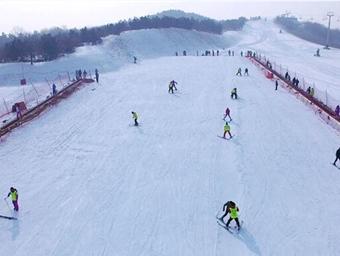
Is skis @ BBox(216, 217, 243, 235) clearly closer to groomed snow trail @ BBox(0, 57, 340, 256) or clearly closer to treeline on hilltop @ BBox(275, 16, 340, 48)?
groomed snow trail @ BBox(0, 57, 340, 256)

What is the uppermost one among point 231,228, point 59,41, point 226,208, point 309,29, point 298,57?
point 59,41

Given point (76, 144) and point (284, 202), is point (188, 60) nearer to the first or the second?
point (76, 144)

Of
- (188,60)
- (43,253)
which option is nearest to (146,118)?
(43,253)

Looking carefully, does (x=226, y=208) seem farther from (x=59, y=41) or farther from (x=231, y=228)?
(x=59, y=41)

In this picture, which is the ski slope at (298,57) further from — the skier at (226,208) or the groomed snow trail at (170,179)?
the skier at (226,208)

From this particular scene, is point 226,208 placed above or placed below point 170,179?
above

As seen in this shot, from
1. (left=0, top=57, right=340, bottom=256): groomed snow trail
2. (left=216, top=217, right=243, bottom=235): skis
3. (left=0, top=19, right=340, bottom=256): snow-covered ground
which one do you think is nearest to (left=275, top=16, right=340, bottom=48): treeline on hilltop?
(left=0, top=19, right=340, bottom=256): snow-covered ground

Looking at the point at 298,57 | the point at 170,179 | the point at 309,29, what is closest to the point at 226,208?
the point at 170,179

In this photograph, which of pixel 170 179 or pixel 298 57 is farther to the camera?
pixel 298 57
